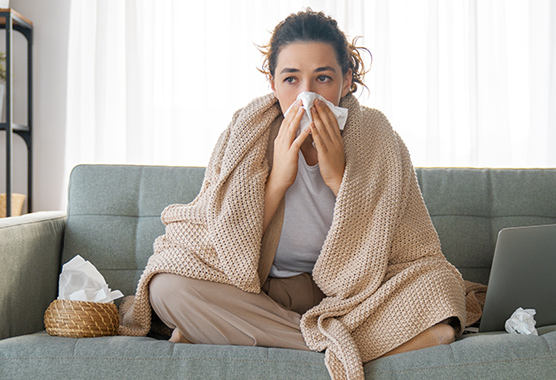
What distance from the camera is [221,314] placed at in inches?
46.3

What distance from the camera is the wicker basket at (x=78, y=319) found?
115 cm

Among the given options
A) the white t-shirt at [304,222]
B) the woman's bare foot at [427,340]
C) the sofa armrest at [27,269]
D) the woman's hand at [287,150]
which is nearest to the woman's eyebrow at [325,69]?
the woman's hand at [287,150]

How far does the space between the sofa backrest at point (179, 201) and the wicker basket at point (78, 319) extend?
0.43 m

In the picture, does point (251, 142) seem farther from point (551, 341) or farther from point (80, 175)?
point (551, 341)

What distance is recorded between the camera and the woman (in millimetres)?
1169

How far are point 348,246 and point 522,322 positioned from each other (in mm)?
423

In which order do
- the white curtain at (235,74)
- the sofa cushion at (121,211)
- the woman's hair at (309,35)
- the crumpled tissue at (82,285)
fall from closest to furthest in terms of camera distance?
the crumpled tissue at (82,285)
the woman's hair at (309,35)
the sofa cushion at (121,211)
the white curtain at (235,74)

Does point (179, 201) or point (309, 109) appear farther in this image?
point (179, 201)

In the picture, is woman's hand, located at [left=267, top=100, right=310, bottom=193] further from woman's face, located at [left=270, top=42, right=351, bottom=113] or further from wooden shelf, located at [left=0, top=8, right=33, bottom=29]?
wooden shelf, located at [left=0, top=8, right=33, bottom=29]

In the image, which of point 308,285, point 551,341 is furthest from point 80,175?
point 551,341

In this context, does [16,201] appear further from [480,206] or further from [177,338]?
[480,206]

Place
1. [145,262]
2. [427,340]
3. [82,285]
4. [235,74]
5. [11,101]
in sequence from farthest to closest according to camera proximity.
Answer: [235,74] < [11,101] < [145,262] < [82,285] < [427,340]

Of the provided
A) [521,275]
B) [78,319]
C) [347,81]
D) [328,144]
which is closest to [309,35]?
[347,81]

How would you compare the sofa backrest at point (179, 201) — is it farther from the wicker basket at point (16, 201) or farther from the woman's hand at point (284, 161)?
the wicker basket at point (16, 201)
